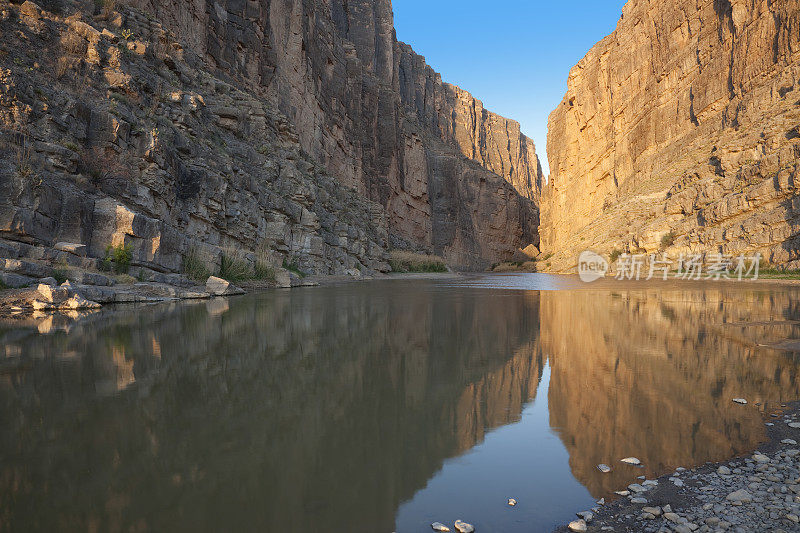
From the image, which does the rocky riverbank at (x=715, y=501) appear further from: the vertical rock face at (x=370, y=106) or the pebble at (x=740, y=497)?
the vertical rock face at (x=370, y=106)

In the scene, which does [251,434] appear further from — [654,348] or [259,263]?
[259,263]

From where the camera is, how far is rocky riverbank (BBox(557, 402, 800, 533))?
2.21 meters

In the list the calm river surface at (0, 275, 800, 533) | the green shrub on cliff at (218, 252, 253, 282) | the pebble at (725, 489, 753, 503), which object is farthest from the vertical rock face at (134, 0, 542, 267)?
the pebble at (725, 489, 753, 503)

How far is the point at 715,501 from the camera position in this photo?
95.7 inches

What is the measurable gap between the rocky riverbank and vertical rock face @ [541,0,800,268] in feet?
88.8

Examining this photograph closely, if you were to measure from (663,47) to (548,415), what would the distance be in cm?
5361

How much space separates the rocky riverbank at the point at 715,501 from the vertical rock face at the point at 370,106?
29.6 metres

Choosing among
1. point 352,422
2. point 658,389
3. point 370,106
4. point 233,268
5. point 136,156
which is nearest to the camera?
point 352,422

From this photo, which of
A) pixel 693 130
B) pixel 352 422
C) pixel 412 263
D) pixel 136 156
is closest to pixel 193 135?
pixel 136 156

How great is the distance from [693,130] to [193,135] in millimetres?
39116

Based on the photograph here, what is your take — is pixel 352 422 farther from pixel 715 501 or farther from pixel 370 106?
pixel 370 106

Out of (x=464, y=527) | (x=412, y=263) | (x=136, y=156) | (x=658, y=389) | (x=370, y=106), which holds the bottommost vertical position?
(x=464, y=527)

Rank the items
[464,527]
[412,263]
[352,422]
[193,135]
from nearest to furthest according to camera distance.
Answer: [464,527] < [352,422] < [193,135] < [412,263]

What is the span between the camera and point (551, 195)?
7900 centimetres
